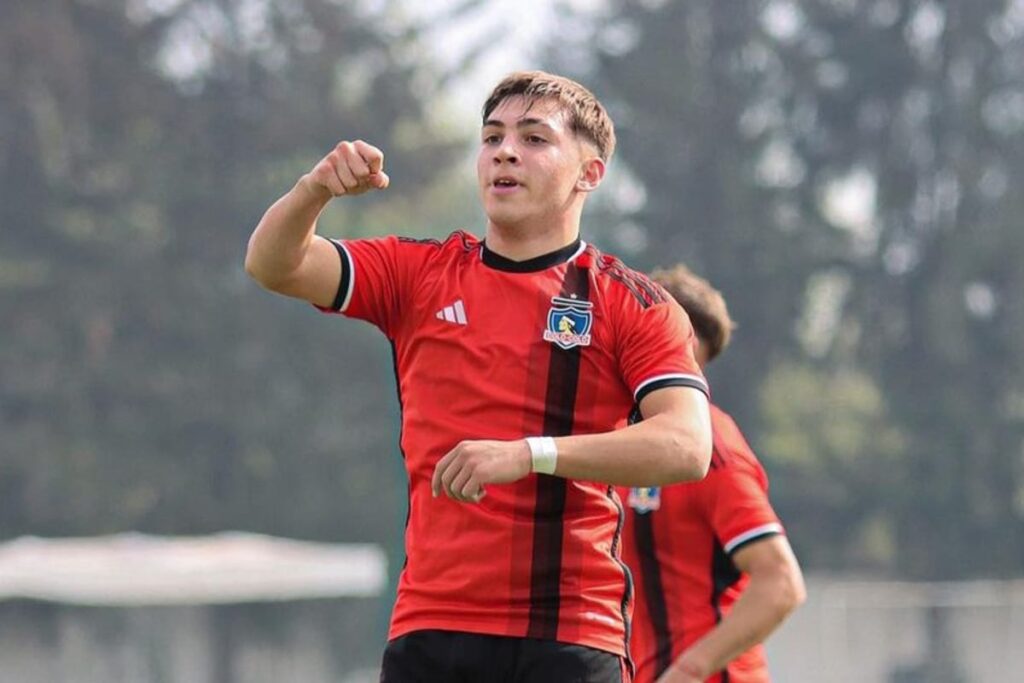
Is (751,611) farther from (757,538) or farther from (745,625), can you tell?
(757,538)

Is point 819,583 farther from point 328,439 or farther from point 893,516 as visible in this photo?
point 328,439

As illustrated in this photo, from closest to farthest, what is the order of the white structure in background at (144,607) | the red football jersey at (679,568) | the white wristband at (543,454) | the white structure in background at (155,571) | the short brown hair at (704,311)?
the white wristband at (543,454) → the red football jersey at (679,568) → the short brown hair at (704,311) → the white structure in background at (144,607) → the white structure in background at (155,571)

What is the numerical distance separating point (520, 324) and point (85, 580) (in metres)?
26.8

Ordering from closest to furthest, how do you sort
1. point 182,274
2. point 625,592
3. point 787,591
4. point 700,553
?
point 625,592 < point 787,591 < point 700,553 < point 182,274

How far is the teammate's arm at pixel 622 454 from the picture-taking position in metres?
4.22

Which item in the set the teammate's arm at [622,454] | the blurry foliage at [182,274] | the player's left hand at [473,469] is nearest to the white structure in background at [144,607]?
the blurry foliage at [182,274]

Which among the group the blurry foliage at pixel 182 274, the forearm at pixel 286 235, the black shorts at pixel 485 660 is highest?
the blurry foliage at pixel 182 274

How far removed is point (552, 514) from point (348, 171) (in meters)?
0.92

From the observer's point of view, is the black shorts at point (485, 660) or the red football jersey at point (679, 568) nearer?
the black shorts at point (485, 660)

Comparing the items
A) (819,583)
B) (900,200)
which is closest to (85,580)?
(819,583)

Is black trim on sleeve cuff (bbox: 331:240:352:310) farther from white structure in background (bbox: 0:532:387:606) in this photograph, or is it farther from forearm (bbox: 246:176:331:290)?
white structure in background (bbox: 0:532:387:606)

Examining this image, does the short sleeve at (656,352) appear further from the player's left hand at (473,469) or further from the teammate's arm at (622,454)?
the player's left hand at (473,469)

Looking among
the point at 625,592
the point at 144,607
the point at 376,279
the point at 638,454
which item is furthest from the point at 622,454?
the point at 144,607

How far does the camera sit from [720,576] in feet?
20.3
